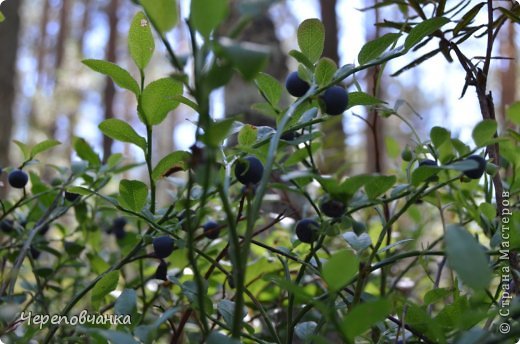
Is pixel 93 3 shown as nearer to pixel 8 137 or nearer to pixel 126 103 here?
pixel 126 103

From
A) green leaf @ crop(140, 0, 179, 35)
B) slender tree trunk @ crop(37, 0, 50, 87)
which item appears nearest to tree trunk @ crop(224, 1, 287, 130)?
green leaf @ crop(140, 0, 179, 35)

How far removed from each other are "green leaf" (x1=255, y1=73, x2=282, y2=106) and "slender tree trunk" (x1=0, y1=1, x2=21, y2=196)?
261 cm

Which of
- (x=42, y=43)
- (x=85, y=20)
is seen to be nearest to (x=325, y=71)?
(x=42, y=43)

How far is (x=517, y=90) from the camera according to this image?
5844 millimetres

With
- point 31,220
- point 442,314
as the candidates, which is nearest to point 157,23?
point 442,314

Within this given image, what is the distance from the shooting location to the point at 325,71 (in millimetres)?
504

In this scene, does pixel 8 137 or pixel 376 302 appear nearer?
pixel 376 302

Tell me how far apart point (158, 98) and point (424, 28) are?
257 millimetres

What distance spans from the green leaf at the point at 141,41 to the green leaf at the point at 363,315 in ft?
1.04

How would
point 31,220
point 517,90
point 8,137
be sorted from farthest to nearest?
point 517,90, point 8,137, point 31,220

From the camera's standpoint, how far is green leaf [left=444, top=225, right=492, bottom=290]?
32 centimetres

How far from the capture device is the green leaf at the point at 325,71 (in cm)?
50

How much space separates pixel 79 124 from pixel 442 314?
10604 millimetres

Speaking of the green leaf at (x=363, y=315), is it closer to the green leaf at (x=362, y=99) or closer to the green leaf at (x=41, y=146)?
the green leaf at (x=362, y=99)
